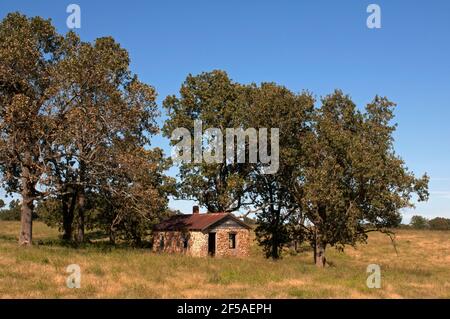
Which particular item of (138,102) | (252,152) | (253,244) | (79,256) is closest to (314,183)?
(252,152)

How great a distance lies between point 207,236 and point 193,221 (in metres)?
3.31

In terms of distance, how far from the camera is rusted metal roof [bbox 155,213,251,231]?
4722 centimetres

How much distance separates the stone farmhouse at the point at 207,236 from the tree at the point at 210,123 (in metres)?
2.36

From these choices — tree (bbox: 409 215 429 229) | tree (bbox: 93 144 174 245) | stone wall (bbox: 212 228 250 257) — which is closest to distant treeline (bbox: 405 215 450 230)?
tree (bbox: 409 215 429 229)

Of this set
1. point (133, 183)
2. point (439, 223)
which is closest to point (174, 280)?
point (133, 183)

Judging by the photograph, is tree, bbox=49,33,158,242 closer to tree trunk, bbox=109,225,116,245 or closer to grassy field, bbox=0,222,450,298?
grassy field, bbox=0,222,450,298

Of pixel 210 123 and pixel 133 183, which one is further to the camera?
pixel 210 123

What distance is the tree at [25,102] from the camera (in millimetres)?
33906

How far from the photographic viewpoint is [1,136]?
3388cm

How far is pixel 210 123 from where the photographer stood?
169 ft

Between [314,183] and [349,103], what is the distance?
325 inches

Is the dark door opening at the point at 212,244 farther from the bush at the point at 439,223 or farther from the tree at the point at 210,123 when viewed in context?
the bush at the point at 439,223

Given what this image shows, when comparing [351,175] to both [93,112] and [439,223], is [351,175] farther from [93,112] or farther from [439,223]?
[439,223]

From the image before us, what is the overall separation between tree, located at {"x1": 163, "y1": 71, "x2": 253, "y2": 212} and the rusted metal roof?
1976 millimetres
